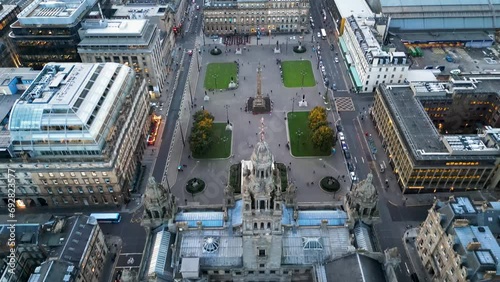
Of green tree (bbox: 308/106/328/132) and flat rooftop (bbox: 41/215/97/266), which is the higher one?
green tree (bbox: 308/106/328/132)

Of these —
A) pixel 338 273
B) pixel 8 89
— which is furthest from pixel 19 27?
pixel 338 273

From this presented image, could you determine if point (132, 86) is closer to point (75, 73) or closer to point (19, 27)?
point (75, 73)

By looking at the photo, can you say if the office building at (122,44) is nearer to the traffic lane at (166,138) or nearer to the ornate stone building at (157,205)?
the traffic lane at (166,138)

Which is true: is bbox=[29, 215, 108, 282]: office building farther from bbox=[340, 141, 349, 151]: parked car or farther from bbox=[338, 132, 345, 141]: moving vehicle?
bbox=[338, 132, 345, 141]: moving vehicle

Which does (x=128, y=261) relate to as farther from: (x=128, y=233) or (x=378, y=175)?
(x=378, y=175)

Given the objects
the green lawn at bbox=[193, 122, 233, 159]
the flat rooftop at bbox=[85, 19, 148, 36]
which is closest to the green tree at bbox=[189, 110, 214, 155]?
the green lawn at bbox=[193, 122, 233, 159]

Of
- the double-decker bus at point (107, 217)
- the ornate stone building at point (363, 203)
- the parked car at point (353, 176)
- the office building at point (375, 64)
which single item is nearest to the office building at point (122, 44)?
the double-decker bus at point (107, 217)

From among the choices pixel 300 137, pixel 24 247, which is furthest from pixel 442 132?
pixel 24 247
